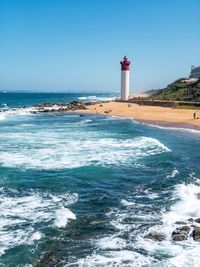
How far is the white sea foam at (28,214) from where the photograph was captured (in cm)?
1492

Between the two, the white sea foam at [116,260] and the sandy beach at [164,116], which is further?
the sandy beach at [164,116]

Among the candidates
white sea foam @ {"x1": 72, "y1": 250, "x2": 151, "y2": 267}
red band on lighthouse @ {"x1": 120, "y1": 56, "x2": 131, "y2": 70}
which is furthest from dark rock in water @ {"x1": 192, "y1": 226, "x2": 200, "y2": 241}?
red band on lighthouse @ {"x1": 120, "y1": 56, "x2": 131, "y2": 70}

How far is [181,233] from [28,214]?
592 centimetres

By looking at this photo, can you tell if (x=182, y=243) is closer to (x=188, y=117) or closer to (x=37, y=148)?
(x=37, y=148)

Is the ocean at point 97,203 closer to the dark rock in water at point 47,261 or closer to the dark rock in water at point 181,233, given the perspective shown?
the dark rock in water at point 47,261

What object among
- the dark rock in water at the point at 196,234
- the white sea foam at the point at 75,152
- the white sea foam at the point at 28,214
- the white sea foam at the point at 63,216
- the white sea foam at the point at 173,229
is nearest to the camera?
the white sea foam at the point at 173,229

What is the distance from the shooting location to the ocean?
44.6 ft

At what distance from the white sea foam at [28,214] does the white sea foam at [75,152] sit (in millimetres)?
6386

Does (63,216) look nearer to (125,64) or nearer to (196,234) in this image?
(196,234)

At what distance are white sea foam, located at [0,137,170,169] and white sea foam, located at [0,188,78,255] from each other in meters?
6.39

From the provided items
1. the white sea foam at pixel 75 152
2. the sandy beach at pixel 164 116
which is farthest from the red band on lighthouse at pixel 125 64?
the white sea foam at pixel 75 152

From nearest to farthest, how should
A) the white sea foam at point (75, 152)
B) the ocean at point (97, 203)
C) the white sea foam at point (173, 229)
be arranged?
the white sea foam at point (173, 229) < the ocean at point (97, 203) < the white sea foam at point (75, 152)

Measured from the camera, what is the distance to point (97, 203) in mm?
18766

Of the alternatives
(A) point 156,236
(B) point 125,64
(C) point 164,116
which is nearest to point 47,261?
(A) point 156,236
